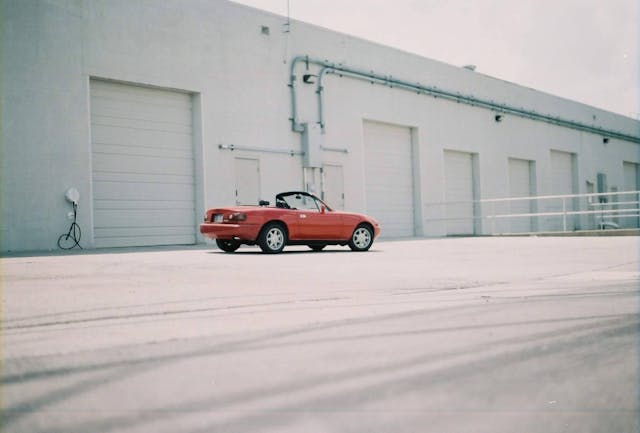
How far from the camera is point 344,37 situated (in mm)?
19359

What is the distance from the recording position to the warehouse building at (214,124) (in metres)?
12.4

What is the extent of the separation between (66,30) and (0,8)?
125 cm

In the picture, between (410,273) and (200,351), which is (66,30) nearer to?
(410,273)

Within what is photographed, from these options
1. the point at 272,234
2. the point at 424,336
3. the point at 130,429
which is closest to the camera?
the point at 130,429

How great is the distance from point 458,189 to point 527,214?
3.51 meters

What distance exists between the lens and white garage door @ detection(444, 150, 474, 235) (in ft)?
77.0

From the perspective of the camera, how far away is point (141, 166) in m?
14.4

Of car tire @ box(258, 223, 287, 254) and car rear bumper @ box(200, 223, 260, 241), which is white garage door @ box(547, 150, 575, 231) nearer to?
car tire @ box(258, 223, 287, 254)

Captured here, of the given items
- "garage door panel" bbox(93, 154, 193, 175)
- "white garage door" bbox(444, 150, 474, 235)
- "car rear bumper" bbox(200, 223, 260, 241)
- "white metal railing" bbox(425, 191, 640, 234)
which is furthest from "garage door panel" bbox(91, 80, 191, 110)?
"white garage door" bbox(444, 150, 474, 235)

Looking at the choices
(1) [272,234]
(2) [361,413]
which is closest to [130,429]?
(2) [361,413]

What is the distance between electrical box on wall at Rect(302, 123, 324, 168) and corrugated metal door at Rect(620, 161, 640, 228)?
23784mm

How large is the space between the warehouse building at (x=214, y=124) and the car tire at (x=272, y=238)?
15.5 ft

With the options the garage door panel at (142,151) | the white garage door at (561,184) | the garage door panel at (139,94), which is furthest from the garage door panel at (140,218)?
the white garage door at (561,184)

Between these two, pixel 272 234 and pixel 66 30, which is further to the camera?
pixel 66 30
